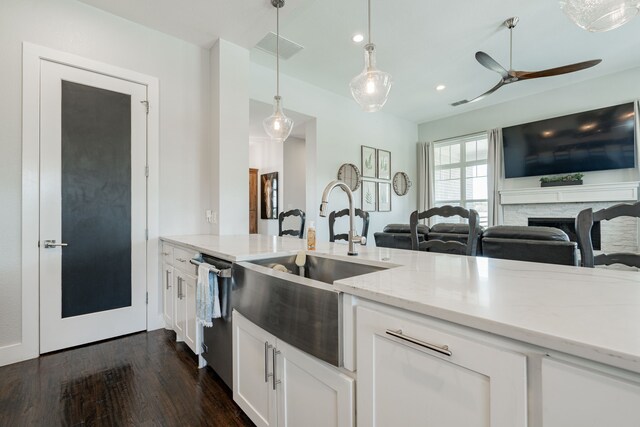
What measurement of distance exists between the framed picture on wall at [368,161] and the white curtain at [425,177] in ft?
5.26

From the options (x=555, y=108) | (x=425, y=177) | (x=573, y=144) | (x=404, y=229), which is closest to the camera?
(x=404, y=229)

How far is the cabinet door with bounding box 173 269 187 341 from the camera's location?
7.25ft

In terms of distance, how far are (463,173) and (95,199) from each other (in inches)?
250

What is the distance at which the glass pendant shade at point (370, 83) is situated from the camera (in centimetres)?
219

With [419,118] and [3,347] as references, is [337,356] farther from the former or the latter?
[419,118]

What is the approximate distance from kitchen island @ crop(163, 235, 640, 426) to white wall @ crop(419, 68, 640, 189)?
17.0 ft

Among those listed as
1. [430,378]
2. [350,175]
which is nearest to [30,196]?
[430,378]

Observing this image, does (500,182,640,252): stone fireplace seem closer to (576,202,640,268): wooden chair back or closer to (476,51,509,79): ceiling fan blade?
(476,51,509,79): ceiling fan blade

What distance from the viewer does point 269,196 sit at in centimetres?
662

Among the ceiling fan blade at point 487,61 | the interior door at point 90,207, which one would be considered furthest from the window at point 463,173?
the interior door at point 90,207

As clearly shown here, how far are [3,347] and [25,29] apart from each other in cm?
242

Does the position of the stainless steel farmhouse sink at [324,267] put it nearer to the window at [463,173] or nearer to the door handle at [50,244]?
the door handle at [50,244]

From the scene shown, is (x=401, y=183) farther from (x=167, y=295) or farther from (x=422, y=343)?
(x=422, y=343)

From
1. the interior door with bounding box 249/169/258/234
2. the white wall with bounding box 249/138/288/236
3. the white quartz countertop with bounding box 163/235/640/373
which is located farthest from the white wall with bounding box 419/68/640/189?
the white quartz countertop with bounding box 163/235/640/373
